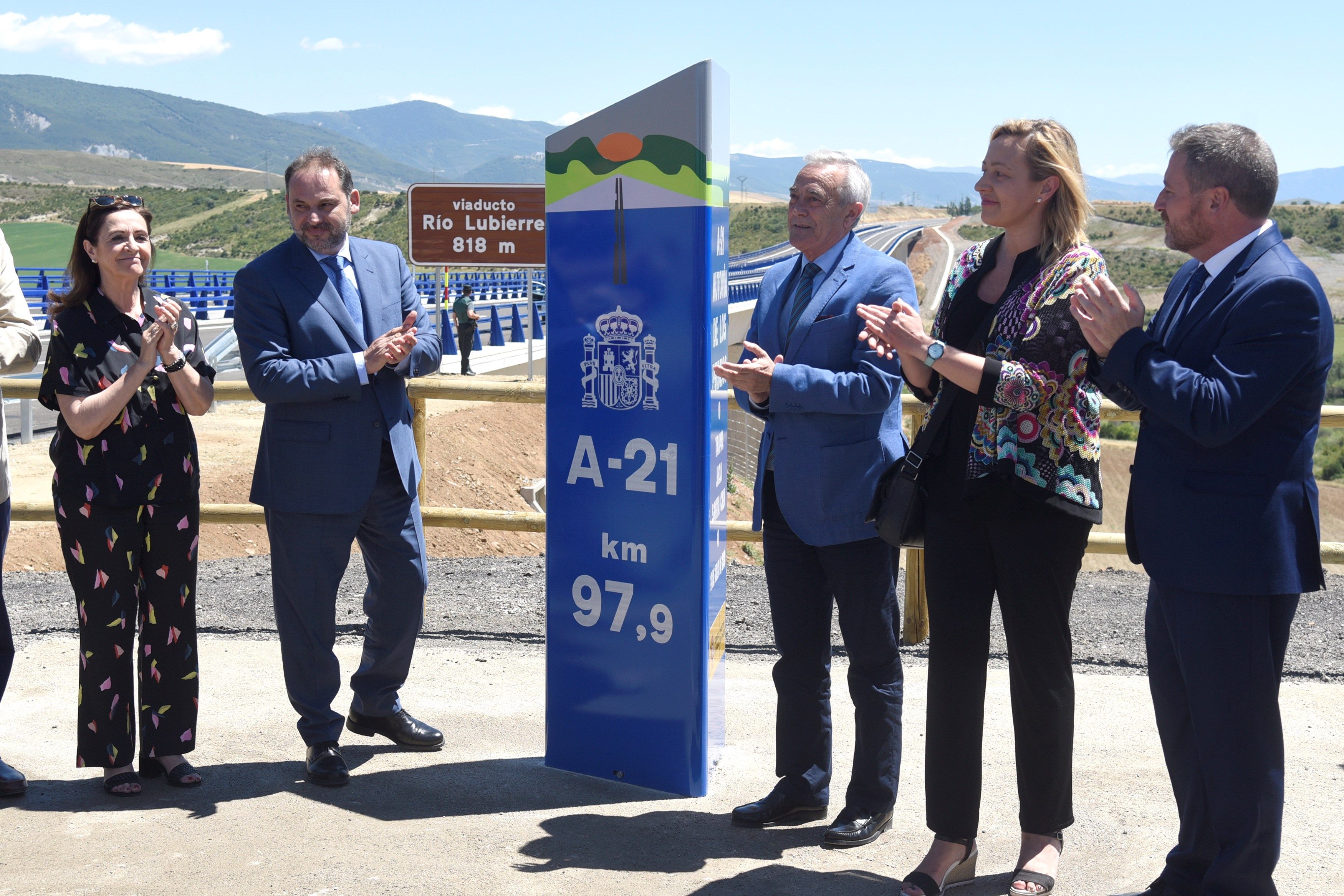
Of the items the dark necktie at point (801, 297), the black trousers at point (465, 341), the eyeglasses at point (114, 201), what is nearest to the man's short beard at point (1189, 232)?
the dark necktie at point (801, 297)

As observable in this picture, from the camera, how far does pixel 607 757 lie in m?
3.93

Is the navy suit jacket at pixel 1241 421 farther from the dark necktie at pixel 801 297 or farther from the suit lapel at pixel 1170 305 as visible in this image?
the dark necktie at pixel 801 297

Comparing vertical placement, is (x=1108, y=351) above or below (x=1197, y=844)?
above

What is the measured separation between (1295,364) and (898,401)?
121 cm

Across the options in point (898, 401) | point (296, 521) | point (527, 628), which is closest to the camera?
point (898, 401)

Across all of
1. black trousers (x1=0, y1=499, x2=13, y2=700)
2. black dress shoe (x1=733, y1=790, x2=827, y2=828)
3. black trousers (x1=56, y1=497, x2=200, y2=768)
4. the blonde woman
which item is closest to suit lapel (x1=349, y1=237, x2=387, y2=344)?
black trousers (x1=56, y1=497, x2=200, y2=768)

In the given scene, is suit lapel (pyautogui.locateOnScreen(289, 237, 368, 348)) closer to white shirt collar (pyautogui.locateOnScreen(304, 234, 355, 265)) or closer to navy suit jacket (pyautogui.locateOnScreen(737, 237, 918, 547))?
white shirt collar (pyautogui.locateOnScreen(304, 234, 355, 265))

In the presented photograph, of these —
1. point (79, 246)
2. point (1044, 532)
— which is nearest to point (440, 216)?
point (79, 246)

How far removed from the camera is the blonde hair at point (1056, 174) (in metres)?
2.88

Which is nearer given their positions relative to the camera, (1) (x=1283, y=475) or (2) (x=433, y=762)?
(1) (x=1283, y=475)

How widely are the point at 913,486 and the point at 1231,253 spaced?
0.94 m

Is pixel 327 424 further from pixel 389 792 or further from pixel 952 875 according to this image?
pixel 952 875

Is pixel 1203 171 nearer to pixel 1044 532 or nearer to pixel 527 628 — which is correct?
pixel 1044 532

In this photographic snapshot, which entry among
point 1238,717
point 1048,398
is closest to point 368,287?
point 1048,398
